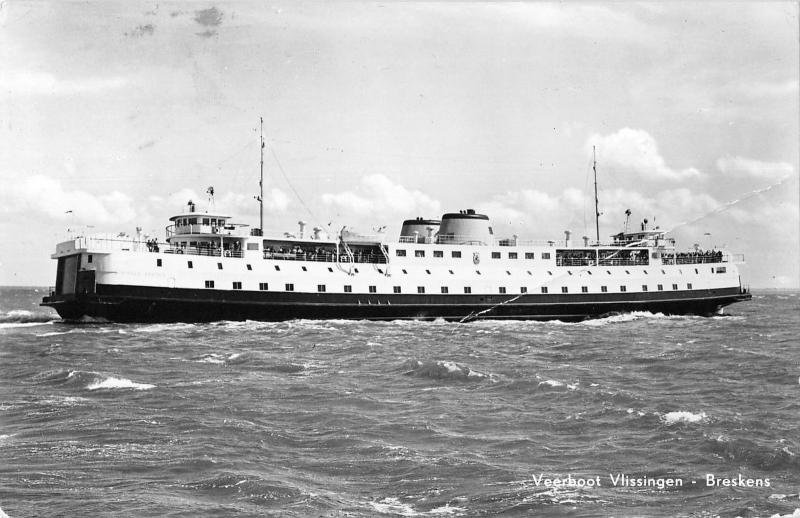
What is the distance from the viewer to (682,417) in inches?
600

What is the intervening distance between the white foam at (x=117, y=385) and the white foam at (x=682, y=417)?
1249 cm

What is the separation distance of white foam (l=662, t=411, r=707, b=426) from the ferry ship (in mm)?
22519

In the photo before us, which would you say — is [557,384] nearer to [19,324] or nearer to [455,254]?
[455,254]

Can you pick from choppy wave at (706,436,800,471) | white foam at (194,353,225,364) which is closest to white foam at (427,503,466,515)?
choppy wave at (706,436,800,471)

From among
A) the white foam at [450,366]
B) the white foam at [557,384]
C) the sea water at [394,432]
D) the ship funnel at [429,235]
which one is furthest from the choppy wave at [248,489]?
the ship funnel at [429,235]

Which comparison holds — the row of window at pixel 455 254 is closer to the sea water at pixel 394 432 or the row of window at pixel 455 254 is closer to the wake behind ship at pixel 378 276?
the wake behind ship at pixel 378 276

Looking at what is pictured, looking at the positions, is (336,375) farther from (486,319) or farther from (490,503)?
(486,319)

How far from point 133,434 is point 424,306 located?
28442 mm

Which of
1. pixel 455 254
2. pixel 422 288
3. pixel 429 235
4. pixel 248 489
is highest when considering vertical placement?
pixel 429 235

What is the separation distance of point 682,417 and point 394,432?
6172 millimetres

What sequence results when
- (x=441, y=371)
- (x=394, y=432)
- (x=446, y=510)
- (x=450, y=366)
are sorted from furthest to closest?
(x=450, y=366)
(x=441, y=371)
(x=394, y=432)
(x=446, y=510)

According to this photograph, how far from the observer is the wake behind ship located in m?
35.2

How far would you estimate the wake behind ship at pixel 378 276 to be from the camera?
35.2 metres

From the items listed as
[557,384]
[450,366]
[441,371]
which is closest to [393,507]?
[557,384]
